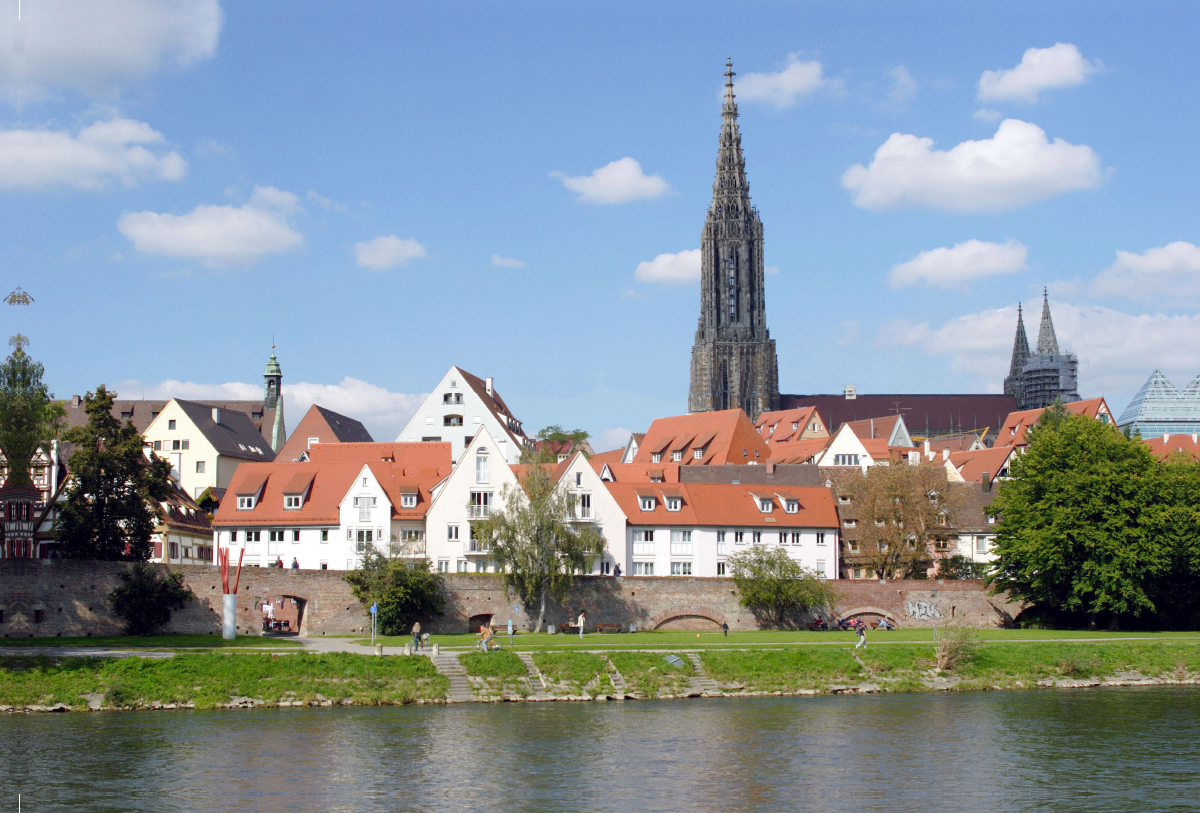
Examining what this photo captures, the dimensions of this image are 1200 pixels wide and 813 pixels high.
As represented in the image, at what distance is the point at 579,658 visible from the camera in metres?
55.4

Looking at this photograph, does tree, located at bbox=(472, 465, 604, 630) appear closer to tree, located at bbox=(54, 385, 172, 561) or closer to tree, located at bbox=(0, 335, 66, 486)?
tree, located at bbox=(54, 385, 172, 561)

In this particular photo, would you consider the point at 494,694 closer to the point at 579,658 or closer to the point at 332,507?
the point at 579,658

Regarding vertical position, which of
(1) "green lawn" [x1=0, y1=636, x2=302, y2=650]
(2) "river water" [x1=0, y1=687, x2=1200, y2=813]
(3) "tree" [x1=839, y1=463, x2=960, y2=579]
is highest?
(3) "tree" [x1=839, y1=463, x2=960, y2=579]

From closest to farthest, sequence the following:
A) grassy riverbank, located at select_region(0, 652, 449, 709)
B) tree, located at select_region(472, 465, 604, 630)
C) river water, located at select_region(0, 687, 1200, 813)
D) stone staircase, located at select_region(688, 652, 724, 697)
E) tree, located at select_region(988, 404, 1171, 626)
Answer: river water, located at select_region(0, 687, 1200, 813) → grassy riverbank, located at select_region(0, 652, 449, 709) → stone staircase, located at select_region(688, 652, 724, 697) → tree, located at select_region(472, 465, 604, 630) → tree, located at select_region(988, 404, 1171, 626)

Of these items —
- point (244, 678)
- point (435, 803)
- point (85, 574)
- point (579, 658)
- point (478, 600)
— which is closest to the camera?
point (435, 803)

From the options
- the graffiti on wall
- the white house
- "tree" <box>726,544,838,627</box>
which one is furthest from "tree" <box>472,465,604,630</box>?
the white house

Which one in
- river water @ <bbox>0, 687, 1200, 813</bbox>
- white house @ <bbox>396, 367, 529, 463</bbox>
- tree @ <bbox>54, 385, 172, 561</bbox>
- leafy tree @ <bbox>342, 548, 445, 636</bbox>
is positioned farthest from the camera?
white house @ <bbox>396, 367, 529, 463</bbox>

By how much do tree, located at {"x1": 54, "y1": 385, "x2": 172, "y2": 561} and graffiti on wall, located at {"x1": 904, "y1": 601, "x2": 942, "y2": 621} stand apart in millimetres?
42382

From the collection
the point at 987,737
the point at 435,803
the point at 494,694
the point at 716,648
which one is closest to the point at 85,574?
the point at 494,694

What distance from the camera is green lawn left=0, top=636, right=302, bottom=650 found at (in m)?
58.9

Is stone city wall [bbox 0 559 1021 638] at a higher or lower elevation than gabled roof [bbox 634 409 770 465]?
lower

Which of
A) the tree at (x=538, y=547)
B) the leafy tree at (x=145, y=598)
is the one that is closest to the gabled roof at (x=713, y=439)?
the tree at (x=538, y=547)

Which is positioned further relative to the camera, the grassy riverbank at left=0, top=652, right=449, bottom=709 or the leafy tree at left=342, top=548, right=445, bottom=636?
the leafy tree at left=342, top=548, right=445, bottom=636

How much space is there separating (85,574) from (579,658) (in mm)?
26851
